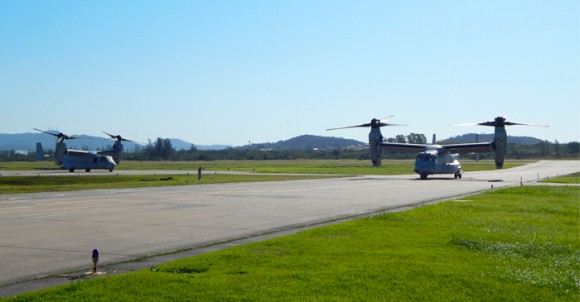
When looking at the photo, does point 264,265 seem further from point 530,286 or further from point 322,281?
point 530,286

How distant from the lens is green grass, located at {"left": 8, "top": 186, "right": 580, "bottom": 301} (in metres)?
9.55

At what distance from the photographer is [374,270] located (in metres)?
11.3

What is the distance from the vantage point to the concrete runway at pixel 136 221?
1338cm

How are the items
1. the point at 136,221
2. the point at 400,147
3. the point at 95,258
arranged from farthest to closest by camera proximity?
the point at 400,147 → the point at 136,221 → the point at 95,258

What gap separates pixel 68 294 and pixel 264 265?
3836mm

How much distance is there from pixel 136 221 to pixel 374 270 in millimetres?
11460

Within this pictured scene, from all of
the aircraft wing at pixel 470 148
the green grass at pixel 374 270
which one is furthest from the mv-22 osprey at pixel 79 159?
the green grass at pixel 374 270

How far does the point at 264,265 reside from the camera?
12070 mm

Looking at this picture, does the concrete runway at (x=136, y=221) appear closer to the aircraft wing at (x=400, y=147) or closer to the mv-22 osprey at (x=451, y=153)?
the mv-22 osprey at (x=451, y=153)

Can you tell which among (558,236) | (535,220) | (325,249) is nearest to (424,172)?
(535,220)

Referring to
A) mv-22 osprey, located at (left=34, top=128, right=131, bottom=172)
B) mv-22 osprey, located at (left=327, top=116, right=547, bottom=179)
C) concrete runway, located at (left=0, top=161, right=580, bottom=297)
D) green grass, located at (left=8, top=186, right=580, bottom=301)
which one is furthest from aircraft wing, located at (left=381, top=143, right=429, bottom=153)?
green grass, located at (left=8, top=186, right=580, bottom=301)

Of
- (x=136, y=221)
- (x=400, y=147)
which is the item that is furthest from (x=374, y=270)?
(x=400, y=147)

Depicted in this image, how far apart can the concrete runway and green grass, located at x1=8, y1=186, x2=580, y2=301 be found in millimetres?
1846

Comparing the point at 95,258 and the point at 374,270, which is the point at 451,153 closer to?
the point at 374,270
